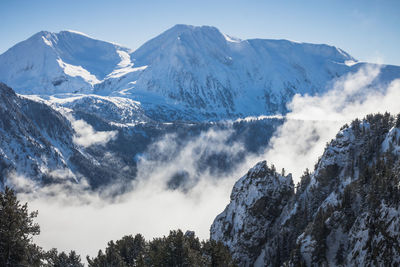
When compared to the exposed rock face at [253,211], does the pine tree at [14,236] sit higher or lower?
lower

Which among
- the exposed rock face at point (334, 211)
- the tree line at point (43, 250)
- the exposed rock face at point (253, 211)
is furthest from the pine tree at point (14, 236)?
the exposed rock face at point (253, 211)

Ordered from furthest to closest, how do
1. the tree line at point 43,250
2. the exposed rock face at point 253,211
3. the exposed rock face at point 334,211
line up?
the exposed rock face at point 253,211
the exposed rock face at point 334,211
the tree line at point 43,250

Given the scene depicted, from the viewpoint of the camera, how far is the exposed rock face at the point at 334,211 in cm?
4131

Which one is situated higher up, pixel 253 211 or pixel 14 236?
pixel 253 211

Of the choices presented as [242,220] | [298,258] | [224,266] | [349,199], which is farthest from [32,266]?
[242,220]

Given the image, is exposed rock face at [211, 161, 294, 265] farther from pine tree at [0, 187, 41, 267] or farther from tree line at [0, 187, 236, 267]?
pine tree at [0, 187, 41, 267]

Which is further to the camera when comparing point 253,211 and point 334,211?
point 253,211

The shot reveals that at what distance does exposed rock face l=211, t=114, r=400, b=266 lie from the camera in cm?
4131

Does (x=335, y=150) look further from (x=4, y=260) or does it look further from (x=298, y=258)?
(x=4, y=260)

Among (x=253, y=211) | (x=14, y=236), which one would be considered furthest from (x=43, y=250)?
(x=253, y=211)

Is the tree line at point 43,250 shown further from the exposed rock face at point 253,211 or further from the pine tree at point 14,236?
the exposed rock face at point 253,211

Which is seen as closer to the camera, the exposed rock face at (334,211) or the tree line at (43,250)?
the tree line at (43,250)

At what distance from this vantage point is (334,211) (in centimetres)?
5081

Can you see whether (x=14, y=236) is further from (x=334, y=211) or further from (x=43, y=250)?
(x=334, y=211)
